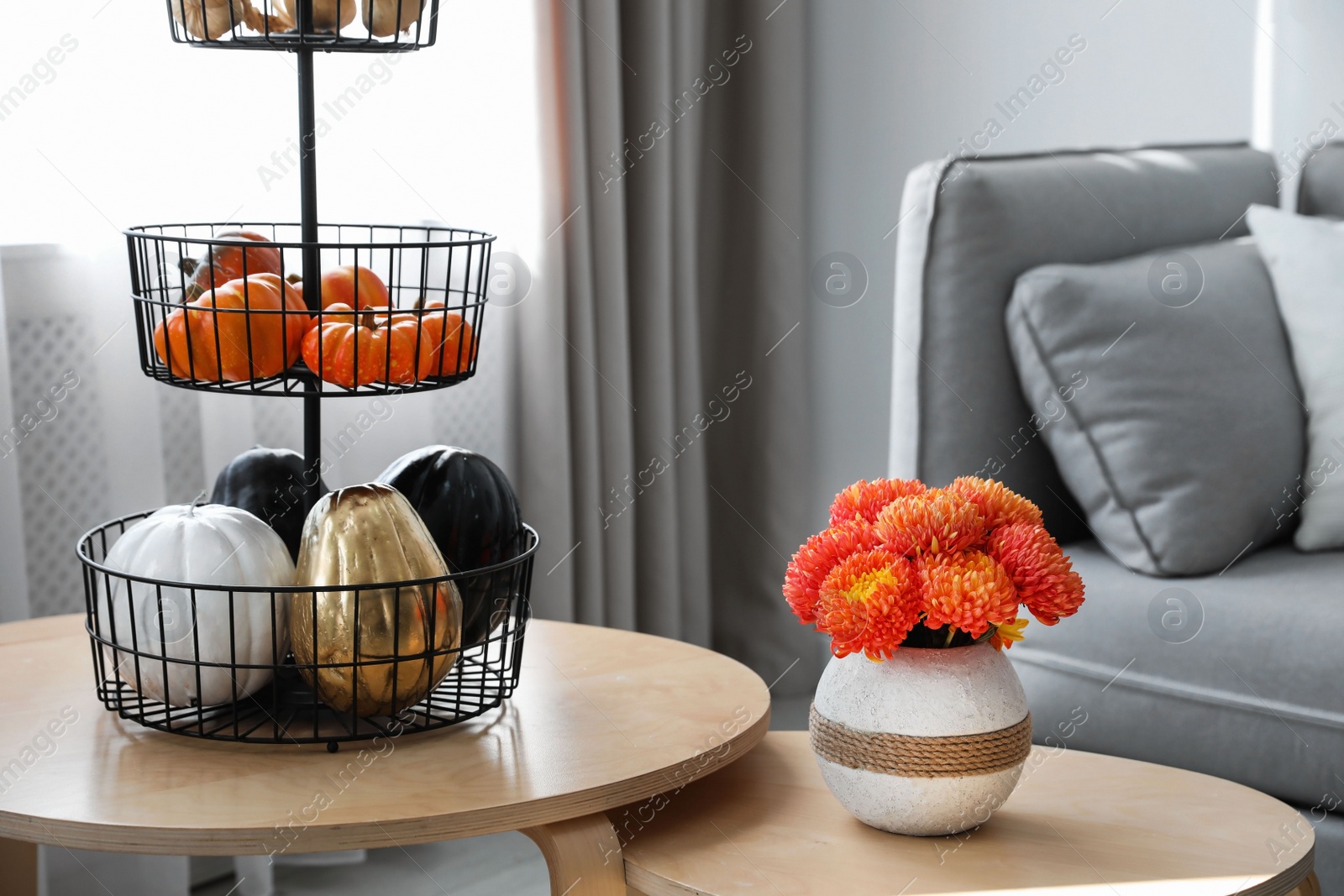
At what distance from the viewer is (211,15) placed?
2.86ft

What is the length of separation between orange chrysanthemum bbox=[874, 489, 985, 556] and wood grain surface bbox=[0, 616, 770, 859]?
19 cm

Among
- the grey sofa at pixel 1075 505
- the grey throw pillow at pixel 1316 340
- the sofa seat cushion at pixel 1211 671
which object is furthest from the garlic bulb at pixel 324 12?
the grey throw pillow at pixel 1316 340

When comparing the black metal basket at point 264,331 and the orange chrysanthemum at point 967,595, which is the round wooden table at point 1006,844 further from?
the black metal basket at point 264,331

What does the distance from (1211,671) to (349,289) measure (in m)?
0.93

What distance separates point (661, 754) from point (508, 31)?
1.44 meters

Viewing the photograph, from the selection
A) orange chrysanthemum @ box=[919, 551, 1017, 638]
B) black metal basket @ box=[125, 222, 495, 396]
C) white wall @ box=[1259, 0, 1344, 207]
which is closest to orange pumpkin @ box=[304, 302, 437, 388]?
black metal basket @ box=[125, 222, 495, 396]

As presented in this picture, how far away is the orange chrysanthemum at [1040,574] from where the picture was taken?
0.80m

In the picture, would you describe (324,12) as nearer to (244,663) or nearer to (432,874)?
(244,663)

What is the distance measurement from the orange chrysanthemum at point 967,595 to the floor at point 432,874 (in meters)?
1.10

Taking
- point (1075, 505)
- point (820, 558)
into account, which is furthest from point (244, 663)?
point (1075, 505)

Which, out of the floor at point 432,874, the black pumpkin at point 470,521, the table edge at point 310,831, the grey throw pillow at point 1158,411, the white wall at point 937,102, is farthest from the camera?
the white wall at point 937,102

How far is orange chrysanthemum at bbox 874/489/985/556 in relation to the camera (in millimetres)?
811

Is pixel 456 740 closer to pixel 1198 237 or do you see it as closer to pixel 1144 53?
pixel 1198 237

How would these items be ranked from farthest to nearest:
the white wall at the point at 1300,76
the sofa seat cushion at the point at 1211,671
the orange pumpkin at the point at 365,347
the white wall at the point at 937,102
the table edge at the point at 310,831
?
the white wall at the point at 937,102 → the white wall at the point at 1300,76 → the sofa seat cushion at the point at 1211,671 → the orange pumpkin at the point at 365,347 → the table edge at the point at 310,831
